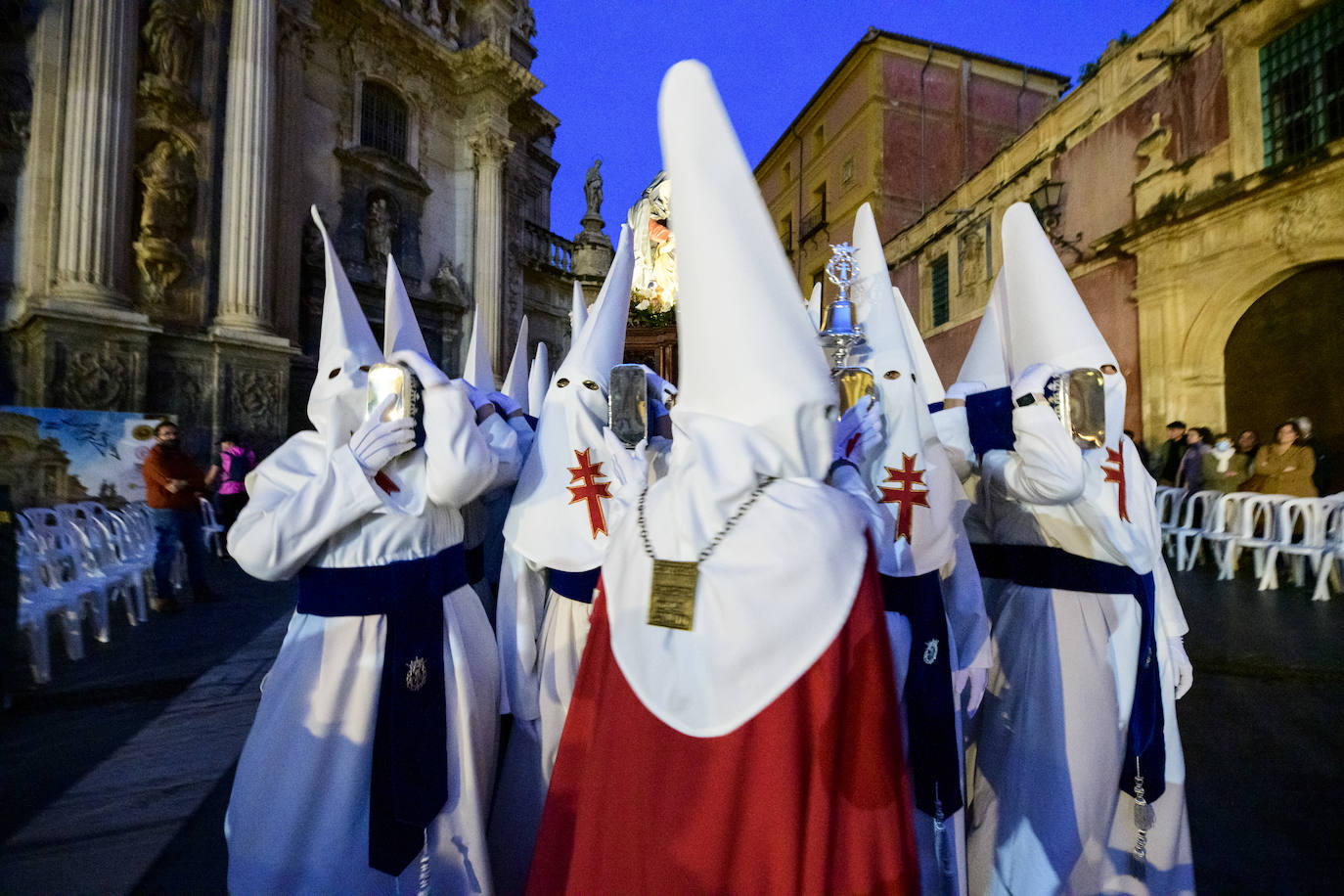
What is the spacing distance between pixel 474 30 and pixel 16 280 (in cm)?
1136

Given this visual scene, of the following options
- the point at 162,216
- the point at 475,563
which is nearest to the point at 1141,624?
the point at 475,563

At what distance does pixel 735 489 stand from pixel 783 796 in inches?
22.7

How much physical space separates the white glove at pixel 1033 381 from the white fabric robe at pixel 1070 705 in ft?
0.29

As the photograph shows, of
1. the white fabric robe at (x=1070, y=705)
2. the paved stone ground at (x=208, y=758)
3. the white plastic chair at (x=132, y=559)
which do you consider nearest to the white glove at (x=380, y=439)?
the paved stone ground at (x=208, y=758)

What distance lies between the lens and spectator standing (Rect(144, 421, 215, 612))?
6.03 meters

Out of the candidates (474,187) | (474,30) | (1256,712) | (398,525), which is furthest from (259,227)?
(1256,712)

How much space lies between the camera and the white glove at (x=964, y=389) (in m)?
2.72

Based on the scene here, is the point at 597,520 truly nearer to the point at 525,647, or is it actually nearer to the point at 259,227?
the point at 525,647

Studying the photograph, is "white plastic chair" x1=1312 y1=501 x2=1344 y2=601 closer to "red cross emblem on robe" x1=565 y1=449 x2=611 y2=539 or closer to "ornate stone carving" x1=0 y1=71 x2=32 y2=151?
"red cross emblem on robe" x1=565 y1=449 x2=611 y2=539

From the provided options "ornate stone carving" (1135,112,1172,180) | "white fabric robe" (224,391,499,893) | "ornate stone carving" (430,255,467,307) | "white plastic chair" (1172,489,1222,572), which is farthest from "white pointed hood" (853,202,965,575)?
"ornate stone carving" (430,255,467,307)

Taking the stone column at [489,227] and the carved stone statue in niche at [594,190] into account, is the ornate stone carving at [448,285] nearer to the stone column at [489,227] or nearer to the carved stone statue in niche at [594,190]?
the stone column at [489,227]

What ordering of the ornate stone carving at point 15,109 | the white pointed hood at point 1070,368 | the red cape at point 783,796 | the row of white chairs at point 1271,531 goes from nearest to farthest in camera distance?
1. the red cape at point 783,796
2. the white pointed hood at point 1070,368
3. the row of white chairs at point 1271,531
4. the ornate stone carving at point 15,109

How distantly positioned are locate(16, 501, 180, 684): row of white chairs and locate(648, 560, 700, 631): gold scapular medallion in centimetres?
461

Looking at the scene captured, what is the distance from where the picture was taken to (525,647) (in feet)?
8.12
